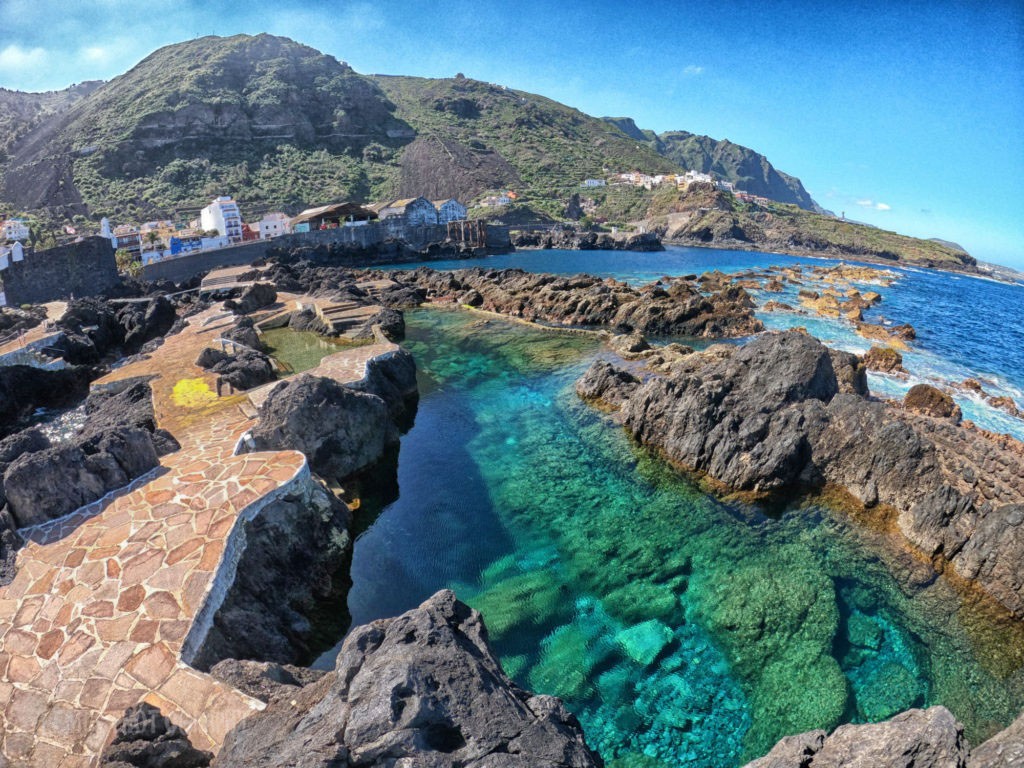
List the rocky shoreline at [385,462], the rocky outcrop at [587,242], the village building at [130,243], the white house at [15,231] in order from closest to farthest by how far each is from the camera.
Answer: the rocky shoreline at [385,462] → the village building at [130,243] → the white house at [15,231] → the rocky outcrop at [587,242]

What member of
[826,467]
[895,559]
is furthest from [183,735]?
[826,467]

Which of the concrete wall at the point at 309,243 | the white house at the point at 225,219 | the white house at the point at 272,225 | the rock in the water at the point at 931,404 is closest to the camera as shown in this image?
the rock in the water at the point at 931,404

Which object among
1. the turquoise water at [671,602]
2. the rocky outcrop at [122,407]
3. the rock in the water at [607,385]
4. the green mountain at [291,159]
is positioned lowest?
the turquoise water at [671,602]

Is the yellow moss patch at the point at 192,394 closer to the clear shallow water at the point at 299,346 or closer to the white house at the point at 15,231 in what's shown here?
the clear shallow water at the point at 299,346

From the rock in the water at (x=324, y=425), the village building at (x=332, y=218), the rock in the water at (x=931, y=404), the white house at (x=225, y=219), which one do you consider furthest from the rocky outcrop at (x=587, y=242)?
the rock in the water at (x=324, y=425)

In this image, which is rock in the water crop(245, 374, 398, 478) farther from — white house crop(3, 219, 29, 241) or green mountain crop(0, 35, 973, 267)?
green mountain crop(0, 35, 973, 267)

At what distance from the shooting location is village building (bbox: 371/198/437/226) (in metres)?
93.5

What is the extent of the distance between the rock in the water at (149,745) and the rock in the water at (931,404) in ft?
87.3

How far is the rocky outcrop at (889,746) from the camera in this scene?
463 cm

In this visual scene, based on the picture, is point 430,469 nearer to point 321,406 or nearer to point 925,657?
point 321,406

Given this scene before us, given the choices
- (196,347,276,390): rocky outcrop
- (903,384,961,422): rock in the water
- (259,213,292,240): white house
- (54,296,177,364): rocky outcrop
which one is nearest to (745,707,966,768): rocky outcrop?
(196,347,276,390): rocky outcrop

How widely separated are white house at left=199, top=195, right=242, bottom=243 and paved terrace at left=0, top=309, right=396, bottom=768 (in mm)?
77388

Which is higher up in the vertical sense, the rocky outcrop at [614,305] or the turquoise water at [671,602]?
the rocky outcrop at [614,305]

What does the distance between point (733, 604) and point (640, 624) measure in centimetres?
237
